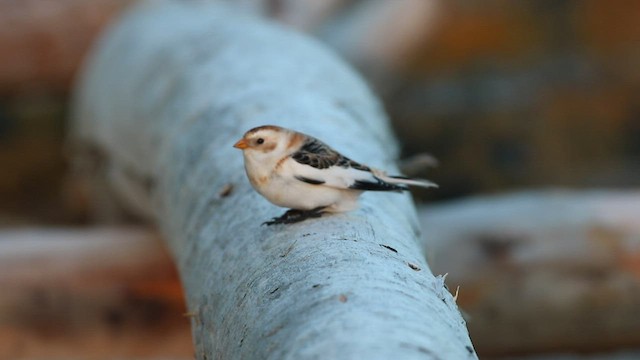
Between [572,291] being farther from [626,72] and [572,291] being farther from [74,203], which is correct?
[626,72]

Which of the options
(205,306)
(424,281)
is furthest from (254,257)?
(424,281)

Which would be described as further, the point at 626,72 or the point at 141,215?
the point at 626,72

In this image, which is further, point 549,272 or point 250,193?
point 549,272

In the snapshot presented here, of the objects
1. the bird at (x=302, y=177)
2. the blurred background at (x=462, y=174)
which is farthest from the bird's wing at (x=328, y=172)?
the blurred background at (x=462, y=174)

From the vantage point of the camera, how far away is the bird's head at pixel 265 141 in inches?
75.3

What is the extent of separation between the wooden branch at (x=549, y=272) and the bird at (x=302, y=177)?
4.96 feet

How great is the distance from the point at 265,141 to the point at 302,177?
3.7 inches

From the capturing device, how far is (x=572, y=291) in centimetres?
345

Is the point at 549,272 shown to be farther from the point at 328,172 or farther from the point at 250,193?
the point at 328,172

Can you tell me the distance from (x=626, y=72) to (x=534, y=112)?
22.8 inches

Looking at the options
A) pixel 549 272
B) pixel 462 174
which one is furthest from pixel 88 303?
pixel 462 174

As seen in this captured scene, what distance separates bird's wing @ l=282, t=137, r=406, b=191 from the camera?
6.17 ft

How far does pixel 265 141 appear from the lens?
1924mm

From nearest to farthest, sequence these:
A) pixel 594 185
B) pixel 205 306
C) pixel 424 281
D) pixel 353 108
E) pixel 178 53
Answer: pixel 424 281 → pixel 205 306 → pixel 353 108 → pixel 178 53 → pixel 594 185
